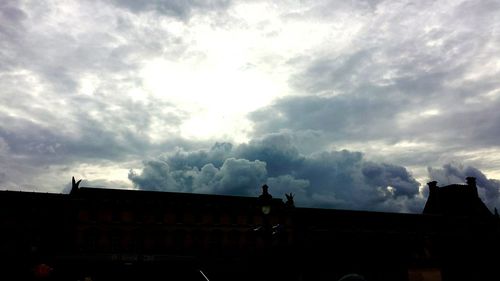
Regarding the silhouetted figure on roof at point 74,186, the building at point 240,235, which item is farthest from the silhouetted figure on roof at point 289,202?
the silhouetted figure on roof at point 74,186

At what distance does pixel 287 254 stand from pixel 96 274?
37.0 feet

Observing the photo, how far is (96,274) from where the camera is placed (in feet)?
22.0

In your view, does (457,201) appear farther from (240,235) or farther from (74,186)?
(74,186)

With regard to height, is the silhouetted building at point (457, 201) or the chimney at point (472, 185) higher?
the chimney at point (472, 185)

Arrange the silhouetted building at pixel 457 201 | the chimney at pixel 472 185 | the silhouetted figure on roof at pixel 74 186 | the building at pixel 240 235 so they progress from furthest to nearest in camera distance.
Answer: the chimney at pixel 472 185
the silhouetted building at pixel 457 201
the silhouetted figure on roof at pixel 74 186
the building at pixel 240 235

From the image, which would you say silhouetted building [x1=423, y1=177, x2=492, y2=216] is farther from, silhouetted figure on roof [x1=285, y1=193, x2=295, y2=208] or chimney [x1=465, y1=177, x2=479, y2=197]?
silhouetted figure on roof [x1=285, y1=193, x2=295, y2=208]

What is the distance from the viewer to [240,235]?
160 feet

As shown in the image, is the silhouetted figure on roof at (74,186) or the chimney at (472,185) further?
the chimney at (472,185)

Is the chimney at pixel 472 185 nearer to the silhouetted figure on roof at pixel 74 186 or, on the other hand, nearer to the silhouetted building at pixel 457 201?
the silhouetted building at pixel 457 201

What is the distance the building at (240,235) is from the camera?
1669 centimetres

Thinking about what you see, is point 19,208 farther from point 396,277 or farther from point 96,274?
point 96,274

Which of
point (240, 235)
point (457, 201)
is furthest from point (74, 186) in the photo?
point (457, 201)

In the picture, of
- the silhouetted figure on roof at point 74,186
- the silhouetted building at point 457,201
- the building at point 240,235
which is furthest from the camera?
the silhouetted building at point 457,201

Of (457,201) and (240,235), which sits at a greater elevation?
(457,201)
